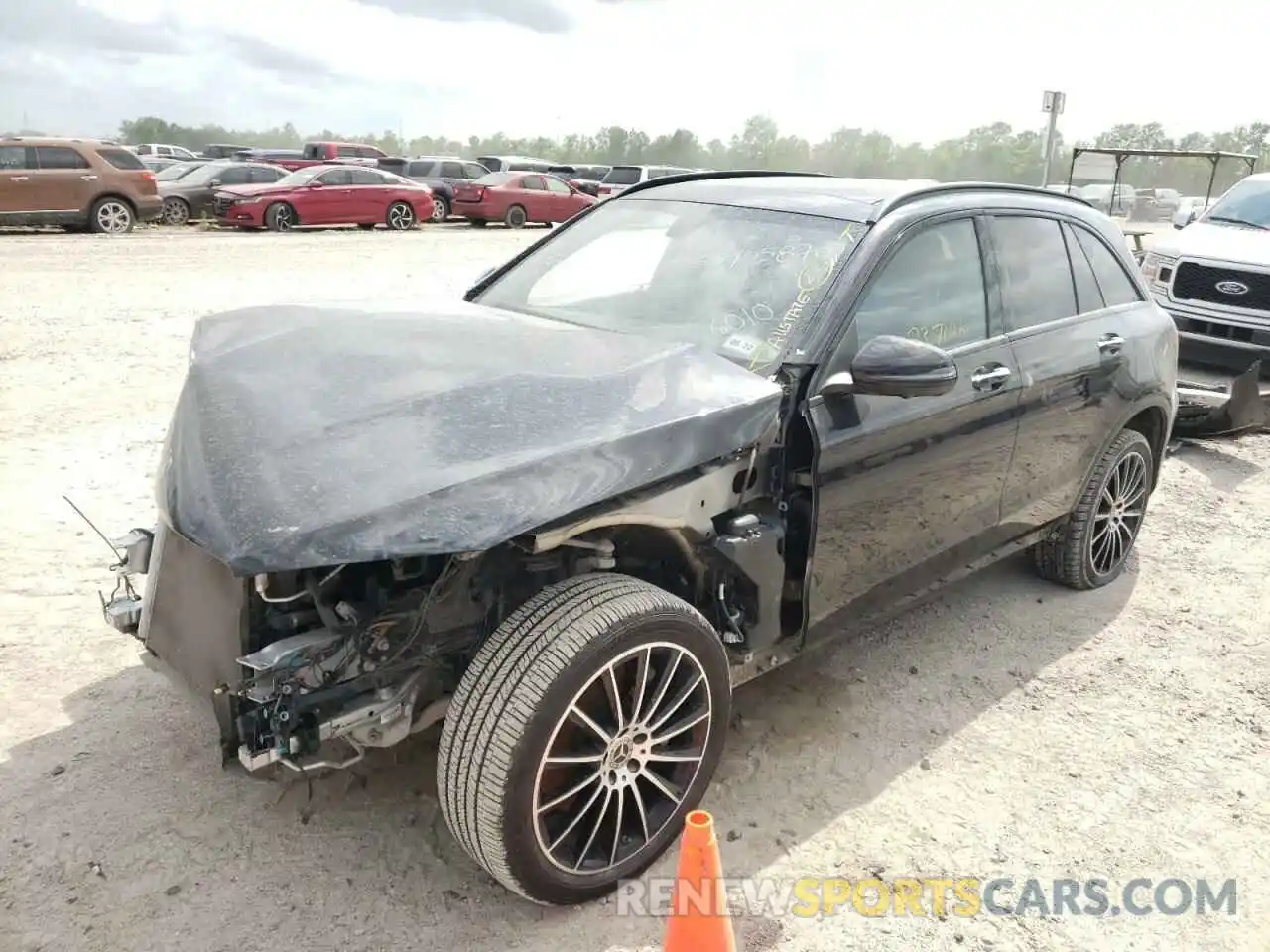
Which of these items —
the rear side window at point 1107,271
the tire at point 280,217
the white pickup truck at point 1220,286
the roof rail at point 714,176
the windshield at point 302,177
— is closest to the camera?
the roof rail at point 714,176

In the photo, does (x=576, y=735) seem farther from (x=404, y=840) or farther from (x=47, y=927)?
(x=47, y=927)

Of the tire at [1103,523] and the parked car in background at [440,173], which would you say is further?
the parked car in background at [440,173]

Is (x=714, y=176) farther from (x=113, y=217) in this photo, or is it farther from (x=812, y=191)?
(x=113, y=217)

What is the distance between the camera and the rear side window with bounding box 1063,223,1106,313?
4267 millimetres

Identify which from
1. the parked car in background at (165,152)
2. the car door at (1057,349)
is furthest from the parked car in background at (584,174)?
the car door at (1057,349)

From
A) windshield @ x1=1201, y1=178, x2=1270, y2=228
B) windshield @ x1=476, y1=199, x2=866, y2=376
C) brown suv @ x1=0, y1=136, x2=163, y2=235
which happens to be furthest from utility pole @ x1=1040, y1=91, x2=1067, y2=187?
brown suv @ x1=0, y1=136, x2=163, y2=235

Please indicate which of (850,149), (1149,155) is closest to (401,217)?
(1149,155)

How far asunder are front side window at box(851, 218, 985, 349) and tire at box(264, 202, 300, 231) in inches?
708

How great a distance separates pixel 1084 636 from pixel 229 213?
727 inches

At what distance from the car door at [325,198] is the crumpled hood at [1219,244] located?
1566 centimetres

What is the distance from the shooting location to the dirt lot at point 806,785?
2615 millimetres

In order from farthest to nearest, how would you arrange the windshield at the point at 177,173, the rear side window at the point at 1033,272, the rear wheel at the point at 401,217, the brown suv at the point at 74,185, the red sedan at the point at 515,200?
the red sedan at the point at 515,200 → the rear wheel at the point at 401,217 → the windshield at the point at 177,173 → the brown suv at the point at 74,185 → the rear side window at the point at 1033,272

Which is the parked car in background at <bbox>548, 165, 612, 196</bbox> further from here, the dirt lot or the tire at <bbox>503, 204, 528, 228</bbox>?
the dirt lot

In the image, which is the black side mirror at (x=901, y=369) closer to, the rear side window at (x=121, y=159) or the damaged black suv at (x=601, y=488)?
the damaged black suv at (x=601, y=488)
